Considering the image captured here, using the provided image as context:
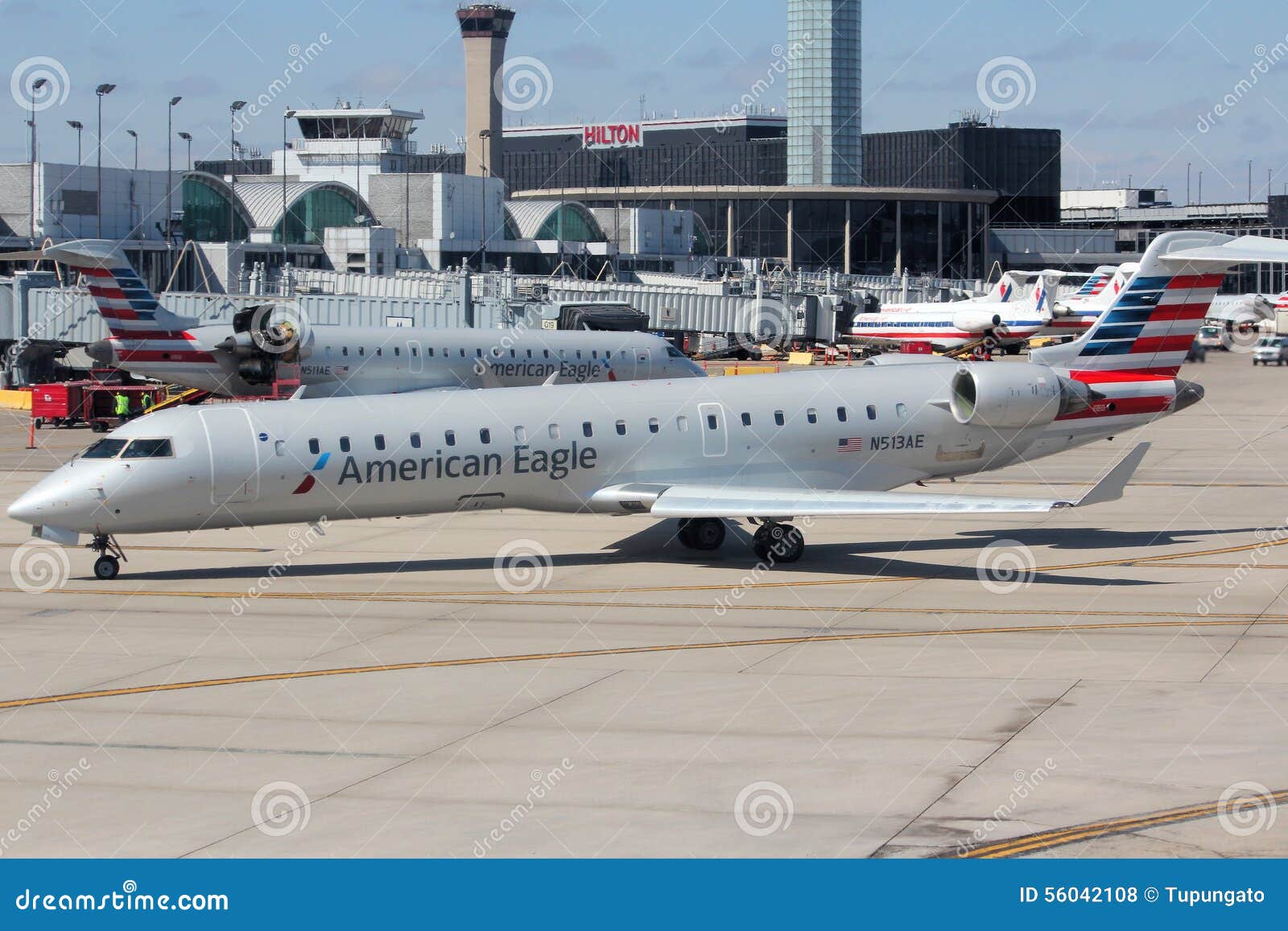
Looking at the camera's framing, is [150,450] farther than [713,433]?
No

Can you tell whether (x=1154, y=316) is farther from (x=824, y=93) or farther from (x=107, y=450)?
(x=824, y=93)

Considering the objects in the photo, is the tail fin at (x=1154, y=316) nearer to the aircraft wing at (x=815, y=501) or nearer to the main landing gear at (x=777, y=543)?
the aircraft wing at (x=815, y=501)

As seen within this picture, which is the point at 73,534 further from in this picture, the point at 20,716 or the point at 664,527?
the point at 664,527

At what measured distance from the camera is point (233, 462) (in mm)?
26797

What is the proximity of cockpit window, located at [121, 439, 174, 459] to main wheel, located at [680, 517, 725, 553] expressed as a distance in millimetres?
10043

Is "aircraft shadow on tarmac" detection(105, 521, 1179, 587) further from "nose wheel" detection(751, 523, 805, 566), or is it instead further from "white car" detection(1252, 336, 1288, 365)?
"white car" detection(1252, 336, 1288, 365)

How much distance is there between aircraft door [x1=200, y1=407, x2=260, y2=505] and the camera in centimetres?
2673

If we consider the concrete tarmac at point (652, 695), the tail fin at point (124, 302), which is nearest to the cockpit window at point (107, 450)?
the concrete tarmac at point (652, 695)

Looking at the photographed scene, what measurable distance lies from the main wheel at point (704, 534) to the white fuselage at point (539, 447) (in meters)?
0.85

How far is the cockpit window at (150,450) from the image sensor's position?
26625 millimetres

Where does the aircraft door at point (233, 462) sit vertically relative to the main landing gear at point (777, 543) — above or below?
above

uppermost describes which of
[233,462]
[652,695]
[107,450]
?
[107,450]

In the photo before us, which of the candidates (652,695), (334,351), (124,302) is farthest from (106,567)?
(124,302)

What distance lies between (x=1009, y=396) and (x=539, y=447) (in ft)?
31.3
